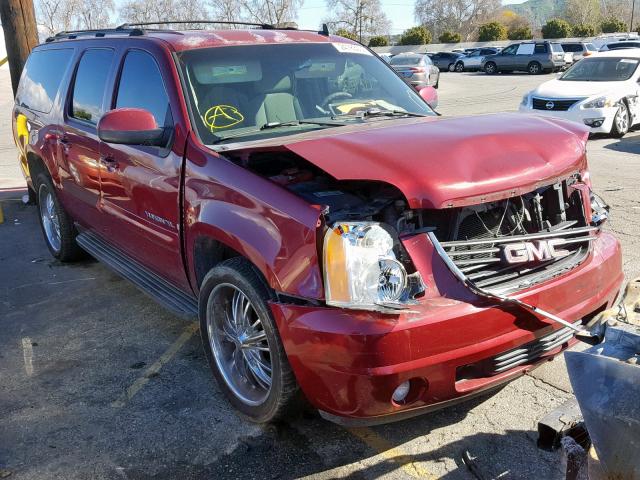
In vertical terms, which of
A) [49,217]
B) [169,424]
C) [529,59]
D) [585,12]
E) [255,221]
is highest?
[585,12]

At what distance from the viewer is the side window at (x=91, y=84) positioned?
185 inches

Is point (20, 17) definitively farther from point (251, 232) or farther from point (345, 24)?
point (345, 24)

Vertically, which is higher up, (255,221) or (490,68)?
(255,221)

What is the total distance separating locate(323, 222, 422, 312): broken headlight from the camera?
2619 mm

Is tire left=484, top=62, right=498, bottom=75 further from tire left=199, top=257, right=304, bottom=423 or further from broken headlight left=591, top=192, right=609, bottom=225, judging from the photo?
tire left=199, top=257, right=304, bottom=423

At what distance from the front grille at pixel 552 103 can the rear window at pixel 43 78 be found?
9.35 m

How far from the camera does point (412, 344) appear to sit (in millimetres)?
2555

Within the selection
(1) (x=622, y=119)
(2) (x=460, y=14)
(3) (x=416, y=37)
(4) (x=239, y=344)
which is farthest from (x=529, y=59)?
(2) (x=460, y=14)

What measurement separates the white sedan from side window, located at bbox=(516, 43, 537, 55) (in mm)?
23735

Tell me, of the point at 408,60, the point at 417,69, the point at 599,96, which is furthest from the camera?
the point at 408,60

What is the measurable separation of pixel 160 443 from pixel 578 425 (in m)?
1.96

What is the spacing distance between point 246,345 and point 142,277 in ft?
4.84

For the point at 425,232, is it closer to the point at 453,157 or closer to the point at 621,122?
the point at 453,157

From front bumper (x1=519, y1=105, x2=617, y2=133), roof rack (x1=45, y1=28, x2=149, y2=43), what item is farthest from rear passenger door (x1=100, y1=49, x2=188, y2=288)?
front bumper (x1=519, y1=105, x2=617, y2=133)
